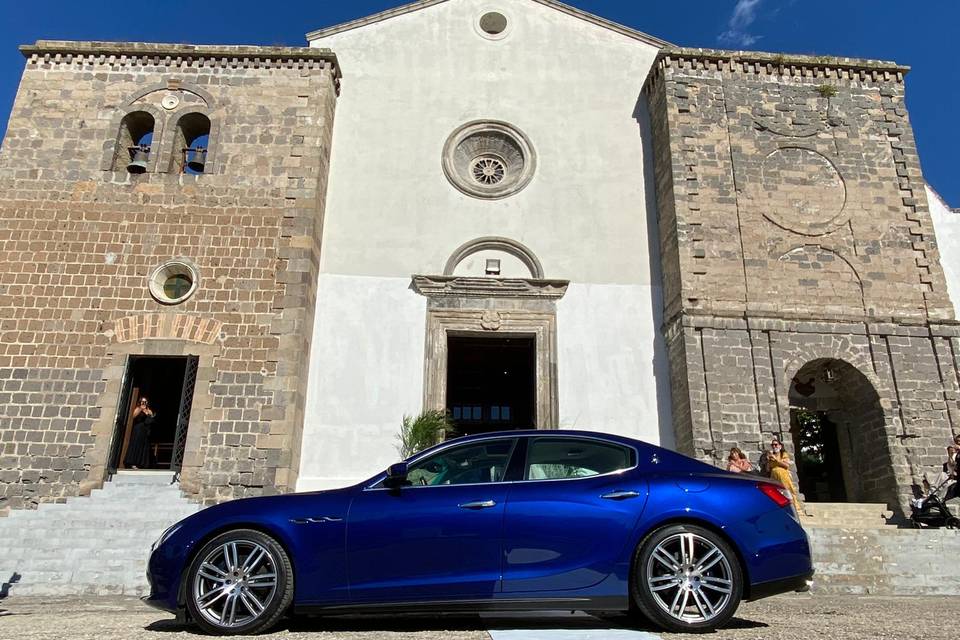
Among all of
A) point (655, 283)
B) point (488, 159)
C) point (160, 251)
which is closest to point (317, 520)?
point (160, 251)

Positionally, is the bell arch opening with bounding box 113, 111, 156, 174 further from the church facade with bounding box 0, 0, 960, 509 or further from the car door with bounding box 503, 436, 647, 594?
the car door with bounding box 503, 436, 647, 594

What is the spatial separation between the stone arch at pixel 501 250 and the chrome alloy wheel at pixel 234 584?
1005 cm

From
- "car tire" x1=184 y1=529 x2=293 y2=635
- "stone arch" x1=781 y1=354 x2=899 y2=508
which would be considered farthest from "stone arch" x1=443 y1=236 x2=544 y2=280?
"car tire" x1=184 y1=529 x2=293 y2=635

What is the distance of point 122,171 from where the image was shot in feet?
Answer: 45.9

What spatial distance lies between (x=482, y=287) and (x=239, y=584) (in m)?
9.85

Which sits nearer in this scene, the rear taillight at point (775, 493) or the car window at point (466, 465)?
the rear taillight at point (775, 493)

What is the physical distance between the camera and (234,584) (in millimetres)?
4438

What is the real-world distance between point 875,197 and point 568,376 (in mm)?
7311

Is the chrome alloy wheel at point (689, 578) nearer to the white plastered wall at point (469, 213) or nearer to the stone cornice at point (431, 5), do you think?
the white plastered wall at point (469, 213)

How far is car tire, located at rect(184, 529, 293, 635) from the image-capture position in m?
4.34

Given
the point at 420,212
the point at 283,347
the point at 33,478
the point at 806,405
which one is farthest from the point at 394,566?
the point at 806,405

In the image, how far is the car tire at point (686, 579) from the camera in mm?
4273

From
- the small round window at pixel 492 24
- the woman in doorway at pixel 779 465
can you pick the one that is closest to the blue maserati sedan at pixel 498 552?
the woman in doorway at pixel 779 465

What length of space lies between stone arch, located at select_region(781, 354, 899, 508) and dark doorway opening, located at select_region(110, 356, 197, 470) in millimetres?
10553
